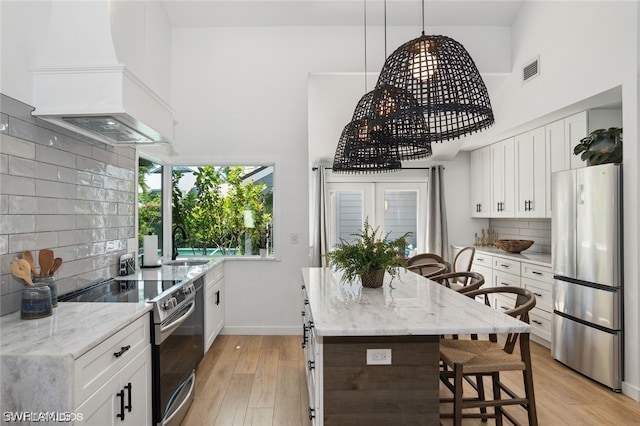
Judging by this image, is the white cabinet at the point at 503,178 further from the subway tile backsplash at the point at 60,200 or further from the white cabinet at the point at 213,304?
the subway tile backsplash at the point at 60,200

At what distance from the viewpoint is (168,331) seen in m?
2.32

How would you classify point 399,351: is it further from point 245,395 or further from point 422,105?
point 245,395

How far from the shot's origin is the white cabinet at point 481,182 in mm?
5676

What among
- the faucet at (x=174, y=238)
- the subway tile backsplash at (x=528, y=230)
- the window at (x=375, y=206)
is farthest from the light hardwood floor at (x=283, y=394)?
the window at (x=375, y=206)

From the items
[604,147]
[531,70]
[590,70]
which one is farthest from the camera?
[531,70]

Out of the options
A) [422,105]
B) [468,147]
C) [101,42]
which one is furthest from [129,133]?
[468,147]

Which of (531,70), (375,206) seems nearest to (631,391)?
(531,70)

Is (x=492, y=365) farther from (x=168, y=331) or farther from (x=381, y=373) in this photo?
(x=168, y=331)

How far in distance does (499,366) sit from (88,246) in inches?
106

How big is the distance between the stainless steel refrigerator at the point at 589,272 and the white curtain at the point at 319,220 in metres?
3.16

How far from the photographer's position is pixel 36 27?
6.97 feet

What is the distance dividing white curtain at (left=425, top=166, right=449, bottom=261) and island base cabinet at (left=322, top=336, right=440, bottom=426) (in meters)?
4.40

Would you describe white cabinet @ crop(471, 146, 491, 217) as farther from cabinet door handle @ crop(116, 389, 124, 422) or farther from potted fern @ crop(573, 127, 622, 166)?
cabinet door handle @ crop(116, 389, 124, 422)

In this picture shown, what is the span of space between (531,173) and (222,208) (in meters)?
3.74
